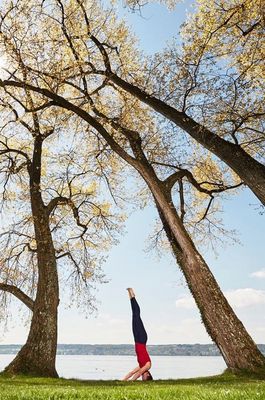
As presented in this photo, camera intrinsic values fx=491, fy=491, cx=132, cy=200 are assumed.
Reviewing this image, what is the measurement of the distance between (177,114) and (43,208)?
311 inches

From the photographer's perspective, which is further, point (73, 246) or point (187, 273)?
point (73, 246)

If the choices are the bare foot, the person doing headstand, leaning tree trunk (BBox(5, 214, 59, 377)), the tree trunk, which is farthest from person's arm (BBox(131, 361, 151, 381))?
the tree trunk

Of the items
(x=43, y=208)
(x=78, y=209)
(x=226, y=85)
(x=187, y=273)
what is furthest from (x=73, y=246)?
(x=226, y=85)

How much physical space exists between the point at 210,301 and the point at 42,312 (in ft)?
20.2

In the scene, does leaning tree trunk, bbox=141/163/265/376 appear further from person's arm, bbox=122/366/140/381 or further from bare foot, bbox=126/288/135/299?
person's arm, bbox=122/366/140/381

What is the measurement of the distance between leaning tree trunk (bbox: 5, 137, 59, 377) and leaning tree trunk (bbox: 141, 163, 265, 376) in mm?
4894

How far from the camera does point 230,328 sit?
1498 centimetres

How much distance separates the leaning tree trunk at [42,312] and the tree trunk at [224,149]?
271 inches

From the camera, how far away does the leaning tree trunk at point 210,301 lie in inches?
577

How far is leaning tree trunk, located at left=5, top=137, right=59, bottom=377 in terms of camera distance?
16578mm

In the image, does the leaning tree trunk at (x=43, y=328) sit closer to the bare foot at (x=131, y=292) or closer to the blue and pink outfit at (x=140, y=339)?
the blue and pink outfit at (x=140, y=339)

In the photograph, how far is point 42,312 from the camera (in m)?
17.7

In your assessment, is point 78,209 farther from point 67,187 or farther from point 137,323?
point 137,323

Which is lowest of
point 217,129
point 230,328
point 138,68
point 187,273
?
point 230,328
